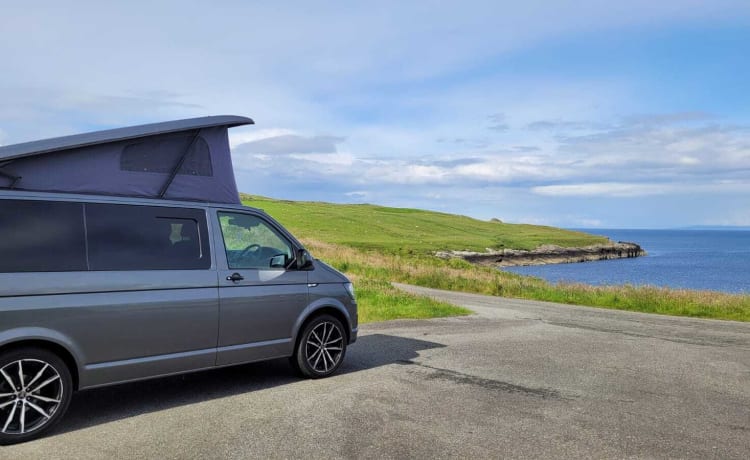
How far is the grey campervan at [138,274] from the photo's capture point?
555 centimetres

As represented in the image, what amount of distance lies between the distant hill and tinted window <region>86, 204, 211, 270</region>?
4875cm

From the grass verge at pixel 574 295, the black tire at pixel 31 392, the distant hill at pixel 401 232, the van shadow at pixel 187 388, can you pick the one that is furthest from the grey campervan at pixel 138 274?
the distant hill at pixel 401 232

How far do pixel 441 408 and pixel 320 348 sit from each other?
2.04 m

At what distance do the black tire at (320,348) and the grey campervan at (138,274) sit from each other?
0.05 feet

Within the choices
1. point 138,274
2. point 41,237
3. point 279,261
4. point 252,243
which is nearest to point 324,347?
point 279,261

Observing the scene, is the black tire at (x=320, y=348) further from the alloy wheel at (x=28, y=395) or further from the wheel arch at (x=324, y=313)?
the alloy wheel at (x=28, y=395)

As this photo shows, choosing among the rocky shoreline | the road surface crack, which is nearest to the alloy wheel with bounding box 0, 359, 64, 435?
the road surface crack

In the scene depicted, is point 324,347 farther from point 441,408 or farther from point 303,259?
point 441,408

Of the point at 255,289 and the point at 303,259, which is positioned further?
the point at 303,259

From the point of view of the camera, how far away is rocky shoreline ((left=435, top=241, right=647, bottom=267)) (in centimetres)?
7738

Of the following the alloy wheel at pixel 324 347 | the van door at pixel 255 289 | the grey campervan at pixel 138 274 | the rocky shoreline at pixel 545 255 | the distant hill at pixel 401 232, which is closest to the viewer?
the grey campervan at pixel 138 274

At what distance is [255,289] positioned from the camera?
726 cm

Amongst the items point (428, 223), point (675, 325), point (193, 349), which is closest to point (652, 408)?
point (193, 349)

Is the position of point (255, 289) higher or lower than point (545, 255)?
higher
